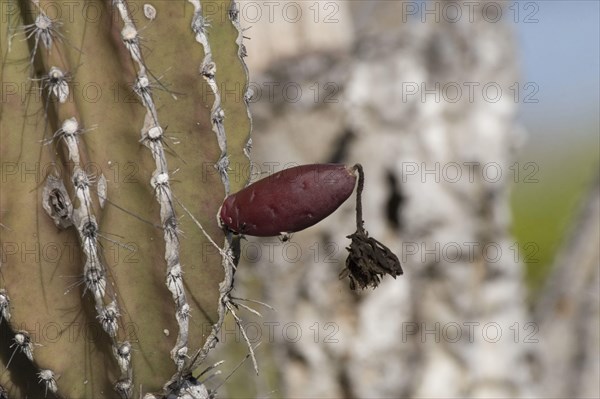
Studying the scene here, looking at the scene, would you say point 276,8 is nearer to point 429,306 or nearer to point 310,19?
point 310,19

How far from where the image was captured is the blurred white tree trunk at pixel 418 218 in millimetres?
4289

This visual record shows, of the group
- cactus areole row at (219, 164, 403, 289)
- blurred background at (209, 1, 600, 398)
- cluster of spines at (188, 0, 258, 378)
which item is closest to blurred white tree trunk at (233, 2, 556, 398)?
blurred background at (209, 1, 600, 398)

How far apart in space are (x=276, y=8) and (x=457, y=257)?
1.54 m

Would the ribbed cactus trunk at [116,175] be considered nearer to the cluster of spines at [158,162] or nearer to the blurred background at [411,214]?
the cluster of spines at [158,162]

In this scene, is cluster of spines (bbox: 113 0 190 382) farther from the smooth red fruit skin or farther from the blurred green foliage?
the blurred green foliage

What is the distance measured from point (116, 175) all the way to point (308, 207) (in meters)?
0.43

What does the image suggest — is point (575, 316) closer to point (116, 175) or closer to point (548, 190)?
point (116, 175)

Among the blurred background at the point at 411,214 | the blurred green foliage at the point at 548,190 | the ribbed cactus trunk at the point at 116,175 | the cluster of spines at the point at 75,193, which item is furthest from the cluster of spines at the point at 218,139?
the blurred green foliage at the point at 548,190

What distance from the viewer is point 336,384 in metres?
4.43

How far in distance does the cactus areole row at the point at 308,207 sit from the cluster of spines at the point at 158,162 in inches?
5.4

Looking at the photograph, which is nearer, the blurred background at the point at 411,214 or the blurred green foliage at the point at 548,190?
the blurred background at the point at 411,214

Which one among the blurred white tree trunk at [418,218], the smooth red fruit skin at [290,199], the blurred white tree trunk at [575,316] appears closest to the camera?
the smooth red fruit skin at [290,199]

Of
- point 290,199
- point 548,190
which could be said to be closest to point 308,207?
point 290,199

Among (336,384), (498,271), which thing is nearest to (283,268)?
(336,384)
